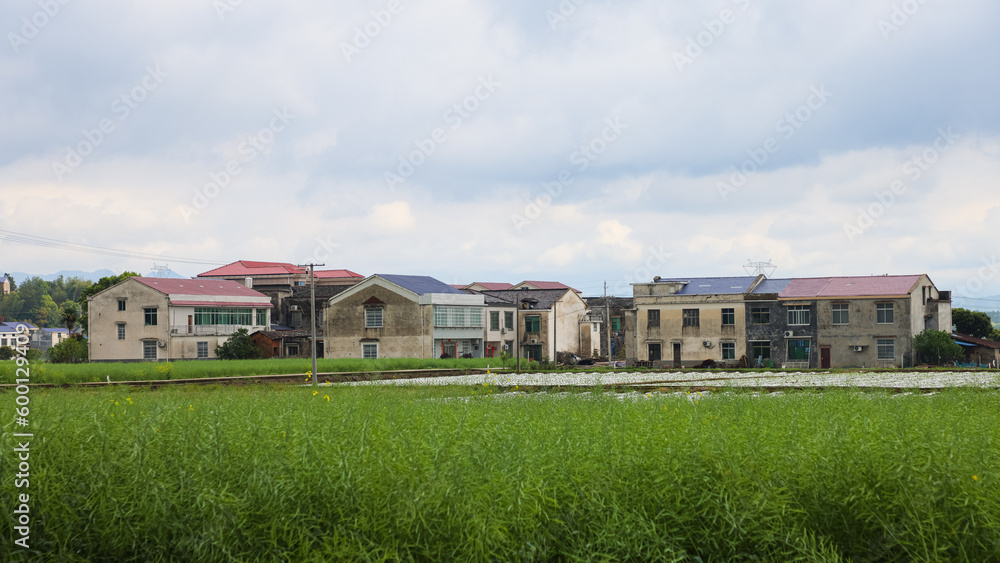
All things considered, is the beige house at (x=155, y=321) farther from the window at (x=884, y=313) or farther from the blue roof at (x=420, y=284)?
the window at (x=884, y=313)

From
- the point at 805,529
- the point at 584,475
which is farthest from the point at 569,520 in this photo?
the point at 805,529

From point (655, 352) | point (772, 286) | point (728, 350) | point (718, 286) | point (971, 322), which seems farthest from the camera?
point (971, 322)

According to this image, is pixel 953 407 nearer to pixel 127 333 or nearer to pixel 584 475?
pixel 584 475

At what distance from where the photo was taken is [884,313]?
4328 cm

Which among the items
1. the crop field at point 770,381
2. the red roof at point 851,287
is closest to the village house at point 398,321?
the crop field at point 770,381

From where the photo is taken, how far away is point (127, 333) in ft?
167

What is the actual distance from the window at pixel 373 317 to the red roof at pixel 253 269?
67.7 feet

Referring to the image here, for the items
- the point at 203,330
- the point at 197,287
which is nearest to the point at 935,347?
the point at 203,330

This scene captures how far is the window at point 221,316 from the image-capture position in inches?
2039

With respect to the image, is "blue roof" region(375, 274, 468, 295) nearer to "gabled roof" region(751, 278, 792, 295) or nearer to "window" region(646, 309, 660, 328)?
"window" region(646, 309, 660, 328)

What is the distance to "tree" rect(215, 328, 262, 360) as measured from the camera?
164 feet

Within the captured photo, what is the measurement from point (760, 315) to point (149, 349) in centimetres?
3806

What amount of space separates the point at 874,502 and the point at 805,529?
2.35 feet

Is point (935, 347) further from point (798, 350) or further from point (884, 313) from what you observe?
point (798, 350)
